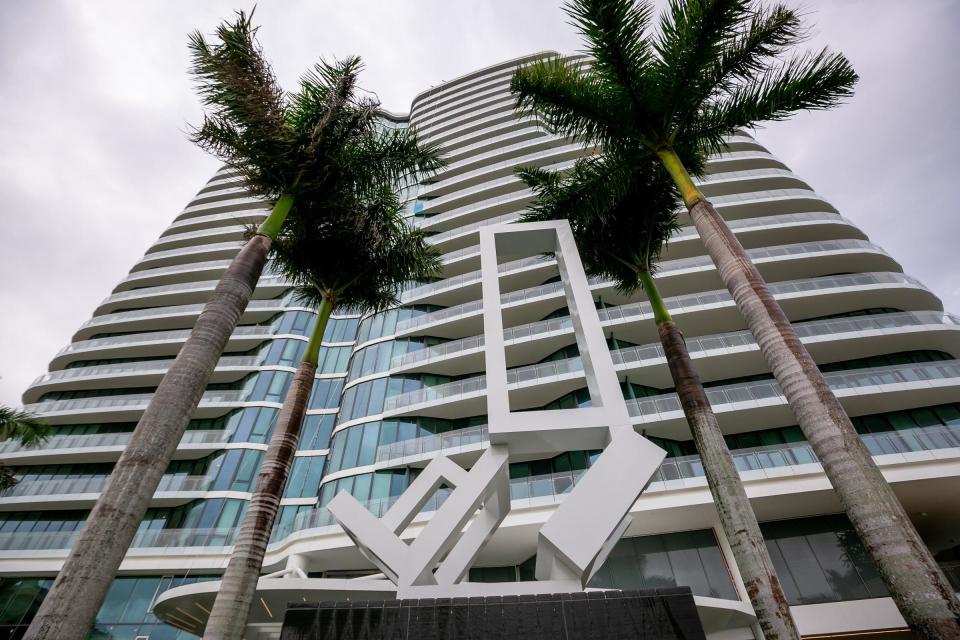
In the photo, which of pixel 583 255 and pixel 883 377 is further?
pixel 883 377

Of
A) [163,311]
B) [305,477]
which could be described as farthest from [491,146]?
[305,477]

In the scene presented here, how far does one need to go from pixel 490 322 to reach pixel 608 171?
223 inches

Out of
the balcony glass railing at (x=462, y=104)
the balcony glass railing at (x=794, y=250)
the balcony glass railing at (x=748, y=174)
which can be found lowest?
the balcony glass railing at (x=794, y=250)

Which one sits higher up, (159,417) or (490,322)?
(490,322)

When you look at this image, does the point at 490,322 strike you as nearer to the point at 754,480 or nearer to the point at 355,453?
the point at 754,480

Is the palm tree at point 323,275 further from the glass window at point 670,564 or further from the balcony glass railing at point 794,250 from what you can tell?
the balcony glass railing at point 794,250

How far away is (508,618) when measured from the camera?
12.9ft

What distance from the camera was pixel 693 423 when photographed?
867 cm

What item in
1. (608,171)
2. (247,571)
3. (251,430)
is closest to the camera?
(247,571)

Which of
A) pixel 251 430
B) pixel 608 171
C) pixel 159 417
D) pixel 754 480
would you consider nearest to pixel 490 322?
pixel 159 417

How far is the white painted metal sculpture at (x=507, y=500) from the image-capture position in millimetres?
5051

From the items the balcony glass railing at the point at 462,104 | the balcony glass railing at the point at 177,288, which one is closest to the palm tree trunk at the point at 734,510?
the balcony glass railing at the point at 177,288

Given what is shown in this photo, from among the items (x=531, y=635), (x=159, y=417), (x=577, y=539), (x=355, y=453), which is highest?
(x=355, y=453)

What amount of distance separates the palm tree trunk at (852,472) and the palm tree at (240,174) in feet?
26.3
